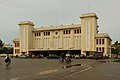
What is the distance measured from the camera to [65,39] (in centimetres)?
11362

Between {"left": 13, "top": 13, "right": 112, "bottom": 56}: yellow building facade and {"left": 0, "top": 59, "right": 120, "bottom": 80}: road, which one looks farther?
{"left": 13, "top": 13, "right": 112, "bottom": 56}: yellow building facade

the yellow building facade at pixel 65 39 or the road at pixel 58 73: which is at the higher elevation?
the yellow building facade at pixel 65 39

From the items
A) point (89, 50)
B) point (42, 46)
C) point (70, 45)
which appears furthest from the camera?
point (42, 46)

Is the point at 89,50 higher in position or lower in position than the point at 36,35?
lower

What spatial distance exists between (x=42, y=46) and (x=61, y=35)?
12.0 m

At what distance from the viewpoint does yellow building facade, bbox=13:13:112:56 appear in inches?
4021

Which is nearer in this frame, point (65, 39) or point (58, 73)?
point (58, 73)

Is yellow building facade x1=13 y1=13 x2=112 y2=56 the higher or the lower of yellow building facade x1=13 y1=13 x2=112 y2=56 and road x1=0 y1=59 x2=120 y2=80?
the higher

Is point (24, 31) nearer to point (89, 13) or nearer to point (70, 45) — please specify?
point (70, 45)

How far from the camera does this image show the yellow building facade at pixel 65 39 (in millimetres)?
102125

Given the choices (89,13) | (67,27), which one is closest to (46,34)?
(67,27)

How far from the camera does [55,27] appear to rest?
11550 centimetres

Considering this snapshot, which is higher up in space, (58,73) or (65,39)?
(65,39)

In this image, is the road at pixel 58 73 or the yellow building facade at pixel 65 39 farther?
the yellow building facade at pixel 65 39
